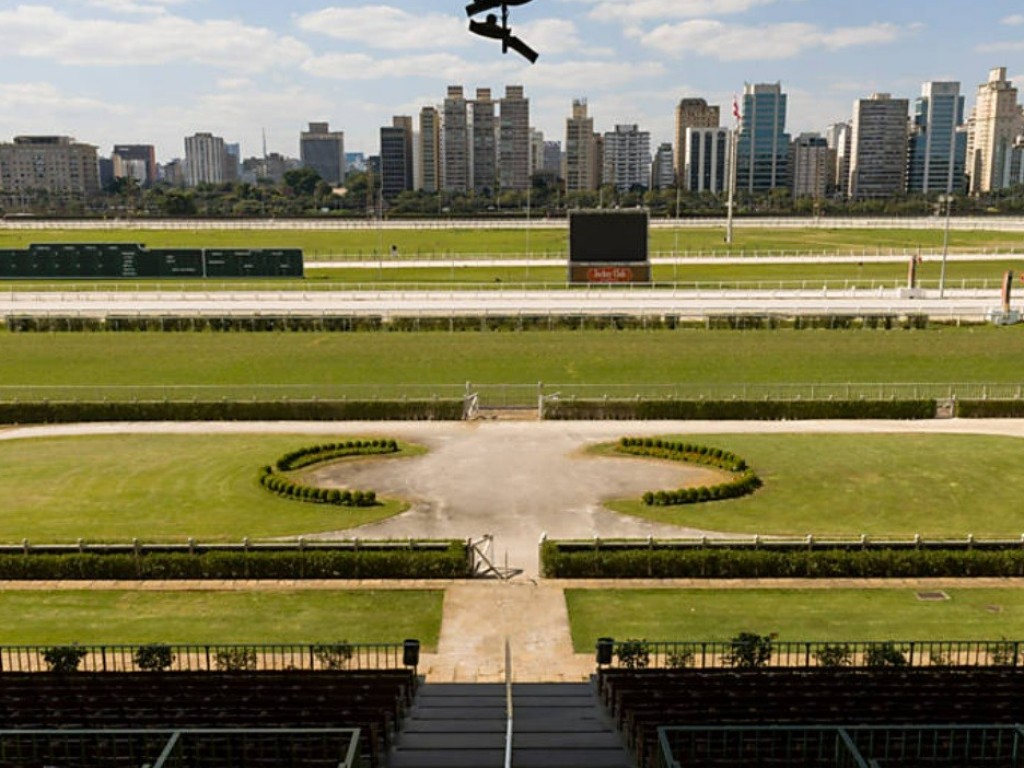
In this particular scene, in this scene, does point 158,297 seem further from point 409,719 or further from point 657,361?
point 409,719

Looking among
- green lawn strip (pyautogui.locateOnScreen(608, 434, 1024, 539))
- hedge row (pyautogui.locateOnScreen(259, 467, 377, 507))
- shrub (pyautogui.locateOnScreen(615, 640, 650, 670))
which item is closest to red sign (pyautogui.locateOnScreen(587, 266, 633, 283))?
green lawn strip (pyautogui.locateOnScreen(608, 434, 1024, 539))

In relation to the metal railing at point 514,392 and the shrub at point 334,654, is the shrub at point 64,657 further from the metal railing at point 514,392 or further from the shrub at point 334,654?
the metal railing at point 514,392

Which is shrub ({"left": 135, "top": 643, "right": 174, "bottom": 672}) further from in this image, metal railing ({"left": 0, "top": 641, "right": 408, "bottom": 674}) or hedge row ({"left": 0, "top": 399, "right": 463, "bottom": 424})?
hedge row ({"left": 0, "top": 399, "right": 463, "bottom": 424})

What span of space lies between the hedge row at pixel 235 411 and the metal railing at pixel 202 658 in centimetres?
1970

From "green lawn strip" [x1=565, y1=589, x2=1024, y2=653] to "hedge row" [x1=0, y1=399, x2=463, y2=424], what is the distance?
1744 centimetres

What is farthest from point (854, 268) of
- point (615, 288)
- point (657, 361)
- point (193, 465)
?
point (193, 465)

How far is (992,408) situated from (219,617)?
31.4 meters

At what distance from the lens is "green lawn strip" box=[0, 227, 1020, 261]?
112188 mm

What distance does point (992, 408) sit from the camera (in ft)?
126

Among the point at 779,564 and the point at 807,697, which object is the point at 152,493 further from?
the point at 807,697

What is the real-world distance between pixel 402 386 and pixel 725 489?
52.7 ft

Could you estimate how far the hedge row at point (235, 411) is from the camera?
127 feet

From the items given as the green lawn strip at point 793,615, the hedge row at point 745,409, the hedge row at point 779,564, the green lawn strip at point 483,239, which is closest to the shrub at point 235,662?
the green lawn strip at point 793,615

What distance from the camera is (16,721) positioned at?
11992 mm
